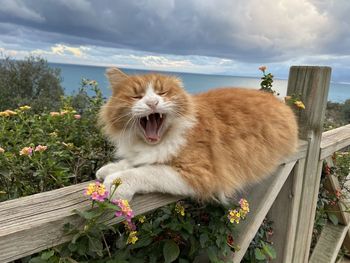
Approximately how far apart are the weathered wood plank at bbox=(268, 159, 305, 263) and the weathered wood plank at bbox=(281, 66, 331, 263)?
0.24ft

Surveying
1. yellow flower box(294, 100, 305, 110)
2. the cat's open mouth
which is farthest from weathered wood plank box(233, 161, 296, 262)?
the cat's open mouth

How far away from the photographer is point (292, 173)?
2.14m

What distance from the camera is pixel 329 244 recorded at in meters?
3.07

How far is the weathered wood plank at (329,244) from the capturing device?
3012 mm

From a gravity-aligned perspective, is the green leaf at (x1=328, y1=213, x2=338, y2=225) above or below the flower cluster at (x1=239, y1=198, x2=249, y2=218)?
below

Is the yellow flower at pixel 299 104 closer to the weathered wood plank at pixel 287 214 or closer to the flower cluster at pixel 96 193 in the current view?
the weathered wood plank at pixel 287 214

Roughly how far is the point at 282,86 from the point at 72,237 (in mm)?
1910

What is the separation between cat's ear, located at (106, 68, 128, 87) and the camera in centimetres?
154

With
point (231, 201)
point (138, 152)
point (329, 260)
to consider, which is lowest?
point (329, 260)

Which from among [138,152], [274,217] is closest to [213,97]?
[138,152]

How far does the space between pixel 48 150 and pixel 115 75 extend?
1.52ft

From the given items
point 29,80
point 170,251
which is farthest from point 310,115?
point 29,80

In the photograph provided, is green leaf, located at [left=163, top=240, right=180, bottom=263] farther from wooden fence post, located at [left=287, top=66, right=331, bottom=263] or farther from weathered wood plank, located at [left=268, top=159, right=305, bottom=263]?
wooden fence post, located at [left=287, top=66, right=331, bottom=263]

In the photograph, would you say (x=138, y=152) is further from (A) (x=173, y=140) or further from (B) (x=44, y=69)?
(B) (x=44, y=69)
